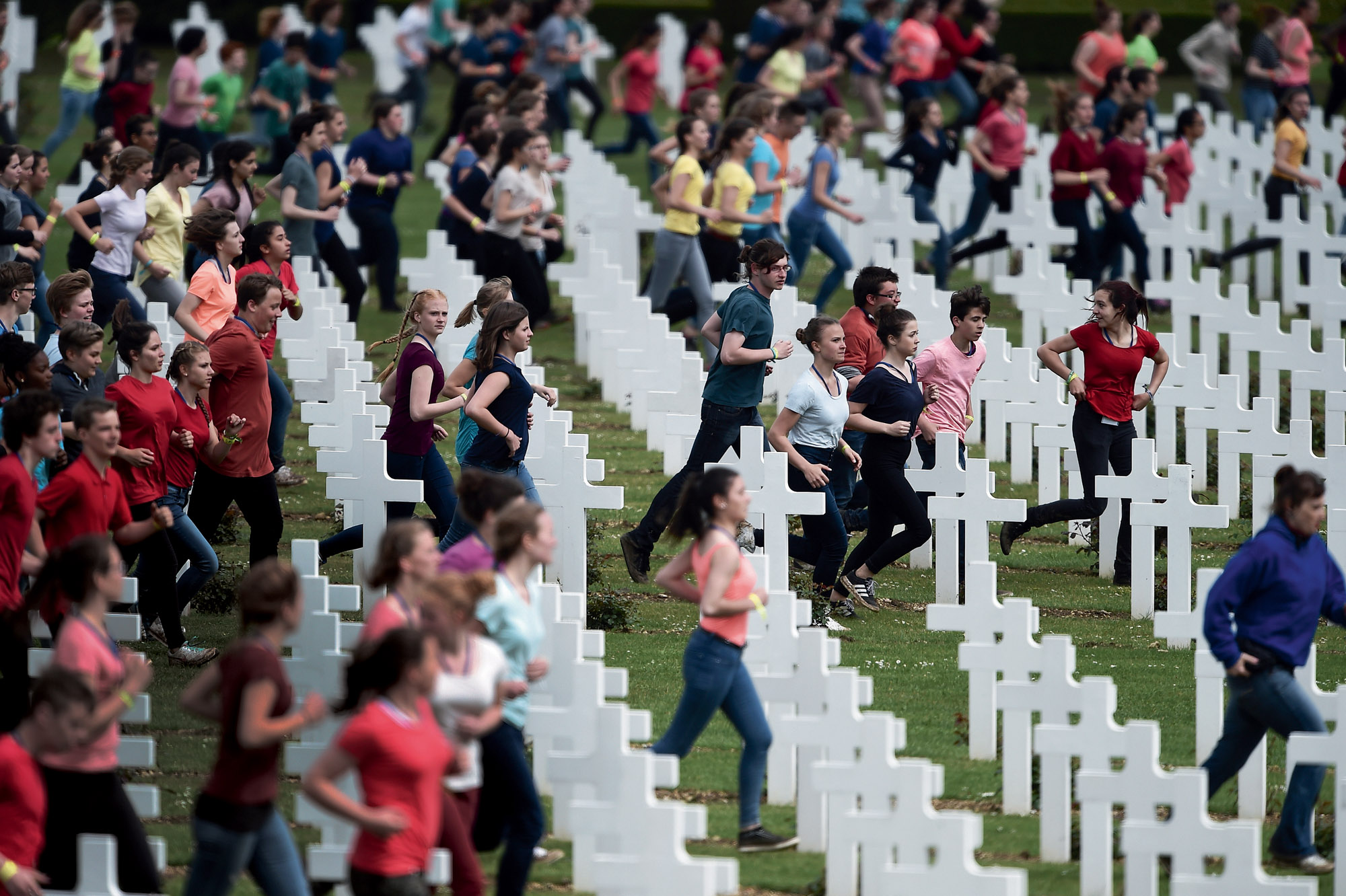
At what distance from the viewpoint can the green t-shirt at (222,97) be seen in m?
19.7

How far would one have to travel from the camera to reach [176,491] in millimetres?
9078

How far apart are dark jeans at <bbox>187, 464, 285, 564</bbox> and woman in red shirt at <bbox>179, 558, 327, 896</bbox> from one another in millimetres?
3623

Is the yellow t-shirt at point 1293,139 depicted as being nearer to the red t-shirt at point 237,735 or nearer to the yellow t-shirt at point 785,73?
the yellow t-shirt at point 785,73

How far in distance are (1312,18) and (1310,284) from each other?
7.84 meters

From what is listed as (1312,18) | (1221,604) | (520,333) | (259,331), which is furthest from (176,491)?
(1312,18)

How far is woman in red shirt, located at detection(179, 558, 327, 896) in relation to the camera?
220 inches

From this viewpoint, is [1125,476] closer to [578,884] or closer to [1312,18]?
[578,884]

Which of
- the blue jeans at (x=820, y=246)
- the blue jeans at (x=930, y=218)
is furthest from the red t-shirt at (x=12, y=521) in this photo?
the blue jeans at (x=930, y=218)

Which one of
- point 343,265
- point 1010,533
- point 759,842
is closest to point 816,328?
point 1010,533

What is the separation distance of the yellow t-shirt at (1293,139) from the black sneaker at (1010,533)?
334 inches

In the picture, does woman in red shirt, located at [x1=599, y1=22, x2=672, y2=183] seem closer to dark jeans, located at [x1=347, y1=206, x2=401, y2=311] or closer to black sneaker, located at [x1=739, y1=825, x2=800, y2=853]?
dark jeans, located at [x1=347, y1=206, x2=401, y2=311]

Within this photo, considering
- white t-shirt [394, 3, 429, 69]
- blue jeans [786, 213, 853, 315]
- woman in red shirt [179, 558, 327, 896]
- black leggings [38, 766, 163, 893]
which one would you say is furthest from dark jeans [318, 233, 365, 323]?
white t-shirt [394, 3, 429, 69]

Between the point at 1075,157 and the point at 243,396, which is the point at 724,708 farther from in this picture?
the point at 1075,157

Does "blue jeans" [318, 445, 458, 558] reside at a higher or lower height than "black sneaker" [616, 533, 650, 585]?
higher
